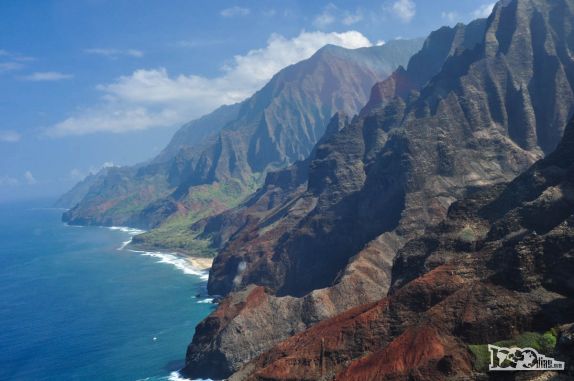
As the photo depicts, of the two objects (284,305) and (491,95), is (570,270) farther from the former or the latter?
(491,95)

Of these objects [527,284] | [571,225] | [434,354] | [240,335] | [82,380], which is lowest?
[82,380]

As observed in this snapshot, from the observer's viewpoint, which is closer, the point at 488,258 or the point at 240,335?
the point at 488,258

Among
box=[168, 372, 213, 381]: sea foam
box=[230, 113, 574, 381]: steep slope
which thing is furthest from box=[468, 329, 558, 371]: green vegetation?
box=[168, 372, 213, 381]: sea foam

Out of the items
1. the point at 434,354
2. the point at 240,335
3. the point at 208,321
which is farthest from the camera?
the point at 208,321

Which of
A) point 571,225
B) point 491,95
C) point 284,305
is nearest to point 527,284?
point 571,225
